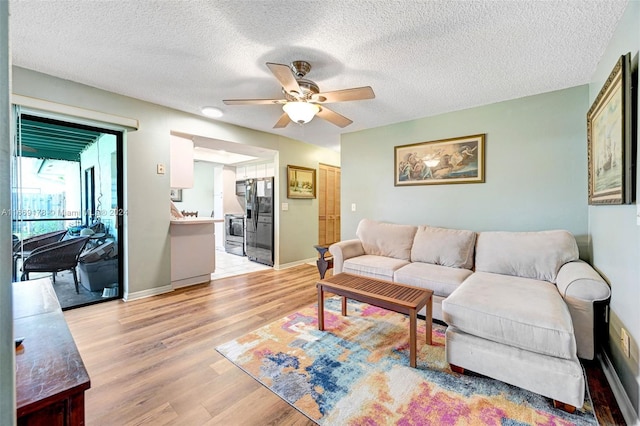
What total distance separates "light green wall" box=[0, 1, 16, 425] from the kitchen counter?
10.6ft

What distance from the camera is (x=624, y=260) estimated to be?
1.59 metres

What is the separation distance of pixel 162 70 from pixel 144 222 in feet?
5.81

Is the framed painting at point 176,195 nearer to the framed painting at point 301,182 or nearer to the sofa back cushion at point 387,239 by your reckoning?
the framed painting at point 301,182

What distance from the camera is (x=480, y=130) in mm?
3156

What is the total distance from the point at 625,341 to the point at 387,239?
2.17 meters

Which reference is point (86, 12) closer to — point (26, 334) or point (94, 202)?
point (26, 334)

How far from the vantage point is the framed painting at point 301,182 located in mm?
4828

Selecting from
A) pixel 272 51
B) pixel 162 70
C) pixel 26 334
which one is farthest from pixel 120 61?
pixel 26 334

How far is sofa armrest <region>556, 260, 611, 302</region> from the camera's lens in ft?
5.82

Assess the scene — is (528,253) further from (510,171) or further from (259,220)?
(259,220)

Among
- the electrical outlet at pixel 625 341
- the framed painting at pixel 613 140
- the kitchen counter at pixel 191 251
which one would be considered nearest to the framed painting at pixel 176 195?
the kitchen counter at pixel 191 251

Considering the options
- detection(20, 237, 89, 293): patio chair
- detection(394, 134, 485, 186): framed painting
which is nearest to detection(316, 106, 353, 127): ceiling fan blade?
detection(394, 134, 485, 186): framed painting

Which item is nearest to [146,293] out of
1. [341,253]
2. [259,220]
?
[259,220]

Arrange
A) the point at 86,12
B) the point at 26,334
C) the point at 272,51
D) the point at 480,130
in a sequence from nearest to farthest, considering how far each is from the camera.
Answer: the point at 26,334 → the point at 86,12 → the point at 272,51 → the point at 480,130
